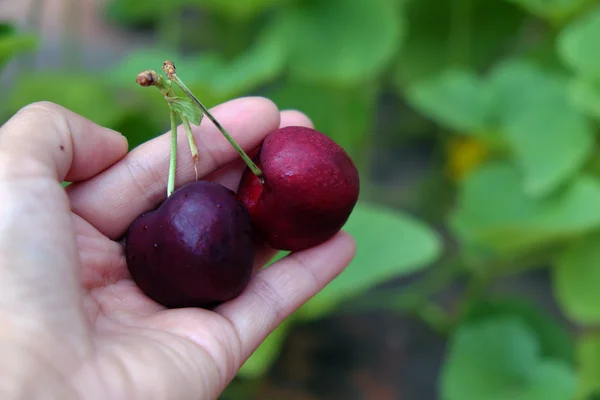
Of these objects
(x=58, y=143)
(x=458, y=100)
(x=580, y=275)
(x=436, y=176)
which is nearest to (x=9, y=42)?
(x=58, y=143)

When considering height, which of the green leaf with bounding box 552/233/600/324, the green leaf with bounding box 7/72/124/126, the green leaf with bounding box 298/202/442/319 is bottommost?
the green leaf with bounding box 552/233/600/324

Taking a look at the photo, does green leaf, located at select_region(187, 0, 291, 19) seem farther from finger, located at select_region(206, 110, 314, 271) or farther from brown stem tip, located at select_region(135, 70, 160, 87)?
brown stem tip, located at select_region(135, 70, 160, 87)

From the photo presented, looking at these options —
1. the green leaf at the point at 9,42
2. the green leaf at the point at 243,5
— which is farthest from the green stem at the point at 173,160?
the green leaf at the point at 243,5

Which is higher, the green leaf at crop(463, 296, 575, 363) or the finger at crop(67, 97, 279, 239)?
the finger at crop(67, 97, 279, 239)

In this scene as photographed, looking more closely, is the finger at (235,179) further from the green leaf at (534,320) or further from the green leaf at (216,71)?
the green leaf at (534,320)

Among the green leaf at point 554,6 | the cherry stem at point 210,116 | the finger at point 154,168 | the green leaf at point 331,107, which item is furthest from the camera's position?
the green leaf at point 331,107

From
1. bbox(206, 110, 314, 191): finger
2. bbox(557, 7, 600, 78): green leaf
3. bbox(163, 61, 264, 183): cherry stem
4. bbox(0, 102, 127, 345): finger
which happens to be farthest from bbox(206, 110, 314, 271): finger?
bbox(557, 7, 600, 78): green leaf

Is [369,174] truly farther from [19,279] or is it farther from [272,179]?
[19,279]

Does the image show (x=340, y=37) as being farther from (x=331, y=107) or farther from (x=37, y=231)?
(x=37, y=231)
